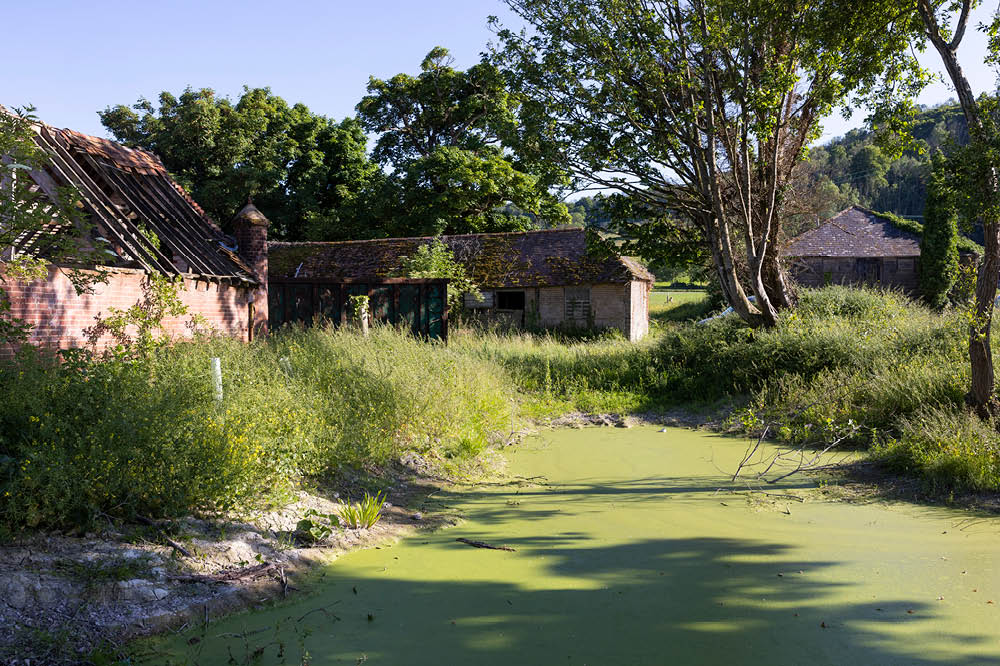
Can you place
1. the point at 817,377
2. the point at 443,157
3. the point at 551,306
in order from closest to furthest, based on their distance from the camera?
the point at 817,377, the point at 551,306, the point at 443,157

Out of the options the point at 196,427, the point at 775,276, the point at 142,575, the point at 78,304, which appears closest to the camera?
the point at 142,575

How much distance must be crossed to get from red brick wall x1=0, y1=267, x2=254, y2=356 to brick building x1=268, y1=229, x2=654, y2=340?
30.3ft

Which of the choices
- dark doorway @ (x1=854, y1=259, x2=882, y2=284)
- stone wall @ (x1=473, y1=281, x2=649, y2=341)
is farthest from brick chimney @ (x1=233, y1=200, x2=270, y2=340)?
dark doorway @ (x1=854, y1=259, x2=882, y2=284)

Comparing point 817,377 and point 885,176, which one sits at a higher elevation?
point 885,176

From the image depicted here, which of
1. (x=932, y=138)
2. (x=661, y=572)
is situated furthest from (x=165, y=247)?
(x=932, y=138)

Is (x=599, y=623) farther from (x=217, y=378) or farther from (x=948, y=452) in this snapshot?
(x=948, y=452)

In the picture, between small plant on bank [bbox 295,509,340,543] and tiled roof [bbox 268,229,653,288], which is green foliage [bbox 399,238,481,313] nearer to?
tiled roof [bbox 268,229,653,288]

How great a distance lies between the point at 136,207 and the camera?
45.5ft

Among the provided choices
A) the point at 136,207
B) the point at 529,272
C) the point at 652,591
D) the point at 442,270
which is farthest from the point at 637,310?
the point at 652,591

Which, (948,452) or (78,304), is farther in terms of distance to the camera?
(78,304)

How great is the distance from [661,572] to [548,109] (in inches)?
449

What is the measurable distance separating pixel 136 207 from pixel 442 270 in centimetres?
1178

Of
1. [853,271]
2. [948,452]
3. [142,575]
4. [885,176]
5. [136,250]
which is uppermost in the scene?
[885,176]

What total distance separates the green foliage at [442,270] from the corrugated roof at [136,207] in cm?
874
